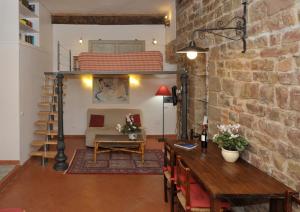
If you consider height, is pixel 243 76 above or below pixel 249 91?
above

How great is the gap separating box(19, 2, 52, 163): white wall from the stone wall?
375 cm

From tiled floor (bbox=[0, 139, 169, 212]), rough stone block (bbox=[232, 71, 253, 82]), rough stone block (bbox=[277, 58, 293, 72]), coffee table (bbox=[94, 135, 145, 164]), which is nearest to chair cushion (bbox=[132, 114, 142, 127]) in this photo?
coffee table (bbox=[94, 135, 145, 164])

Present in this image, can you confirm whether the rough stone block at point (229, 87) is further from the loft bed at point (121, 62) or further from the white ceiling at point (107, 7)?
the white ceiling at point (107, 7)

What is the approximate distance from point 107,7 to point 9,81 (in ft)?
10.7

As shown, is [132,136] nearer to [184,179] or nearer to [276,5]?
[184,179]

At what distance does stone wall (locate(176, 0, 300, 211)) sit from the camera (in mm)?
2400

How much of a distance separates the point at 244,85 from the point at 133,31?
612 cm

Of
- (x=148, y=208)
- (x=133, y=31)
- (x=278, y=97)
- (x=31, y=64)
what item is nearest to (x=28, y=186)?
(x=148, y=208)

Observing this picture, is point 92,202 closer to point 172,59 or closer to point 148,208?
point 148,208

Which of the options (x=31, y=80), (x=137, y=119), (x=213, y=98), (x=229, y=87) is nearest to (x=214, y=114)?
(x=213, y=98)

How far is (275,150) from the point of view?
8.79 feet

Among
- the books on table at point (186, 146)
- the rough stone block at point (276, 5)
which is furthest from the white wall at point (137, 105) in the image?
the rough stone block at point (276, 5)

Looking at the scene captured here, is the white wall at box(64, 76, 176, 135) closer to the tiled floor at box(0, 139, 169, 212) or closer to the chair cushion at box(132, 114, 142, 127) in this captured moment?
the chair cushion at box(132, 114, 142, 127)

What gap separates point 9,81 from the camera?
18.8 ft
